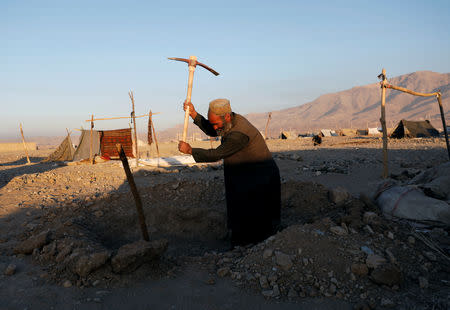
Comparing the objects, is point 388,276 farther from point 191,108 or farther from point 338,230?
point 191,108

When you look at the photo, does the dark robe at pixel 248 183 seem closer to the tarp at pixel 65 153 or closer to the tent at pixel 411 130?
the tarp at pixel 65 153

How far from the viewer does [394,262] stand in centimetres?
223

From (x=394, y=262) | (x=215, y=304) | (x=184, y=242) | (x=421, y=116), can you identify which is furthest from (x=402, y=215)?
(x=421, y=116)

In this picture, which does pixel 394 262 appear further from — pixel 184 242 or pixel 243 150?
pixel 184 242

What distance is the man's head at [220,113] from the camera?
259 cm

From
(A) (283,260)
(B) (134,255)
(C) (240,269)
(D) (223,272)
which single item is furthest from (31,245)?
(A) (283,260)

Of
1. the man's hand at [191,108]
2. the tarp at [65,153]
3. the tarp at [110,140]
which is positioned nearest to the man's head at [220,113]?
the man's hand at [191,108]

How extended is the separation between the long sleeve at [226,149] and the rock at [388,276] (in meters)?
1.36

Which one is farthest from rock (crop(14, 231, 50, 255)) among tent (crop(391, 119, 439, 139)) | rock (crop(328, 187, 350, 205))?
tent (crop(391, 119, 439, 139))

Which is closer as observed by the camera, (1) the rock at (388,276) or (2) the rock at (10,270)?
(1) the rock at (388,276)

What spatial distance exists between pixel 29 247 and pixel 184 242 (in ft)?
5.59

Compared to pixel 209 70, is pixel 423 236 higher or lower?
lower

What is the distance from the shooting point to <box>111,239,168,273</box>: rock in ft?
7.04

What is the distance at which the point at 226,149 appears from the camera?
8.39ft
